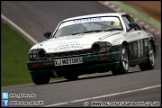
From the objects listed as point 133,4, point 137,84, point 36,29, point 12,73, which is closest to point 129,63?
point 137,84

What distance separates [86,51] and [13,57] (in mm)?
10425

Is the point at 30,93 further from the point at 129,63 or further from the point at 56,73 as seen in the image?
the point at 129,63

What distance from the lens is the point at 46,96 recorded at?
28.0 feet

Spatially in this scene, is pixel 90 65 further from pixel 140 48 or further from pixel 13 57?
pixel 13 57

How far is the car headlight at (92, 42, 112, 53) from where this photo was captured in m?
11.9

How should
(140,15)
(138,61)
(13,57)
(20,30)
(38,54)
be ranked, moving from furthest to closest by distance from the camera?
(140,15)
(20,30)
(13,57)
(138,61)
(38,54)

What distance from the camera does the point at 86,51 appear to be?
11.8 meters

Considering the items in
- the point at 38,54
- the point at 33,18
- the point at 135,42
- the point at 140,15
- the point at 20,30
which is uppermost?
the point at 140,15

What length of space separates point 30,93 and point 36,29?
Result: 1657cm

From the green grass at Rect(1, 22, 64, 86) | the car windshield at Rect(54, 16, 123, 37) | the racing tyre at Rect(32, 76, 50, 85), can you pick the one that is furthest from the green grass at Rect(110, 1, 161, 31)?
the racing tyre at Rect(32, 76, 50, 85)

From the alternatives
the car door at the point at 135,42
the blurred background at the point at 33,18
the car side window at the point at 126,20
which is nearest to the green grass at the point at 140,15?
the blurred background at the point at 33,18

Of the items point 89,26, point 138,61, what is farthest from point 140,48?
point 89,26

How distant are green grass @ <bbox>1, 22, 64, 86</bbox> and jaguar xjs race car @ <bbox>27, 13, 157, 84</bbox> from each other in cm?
555

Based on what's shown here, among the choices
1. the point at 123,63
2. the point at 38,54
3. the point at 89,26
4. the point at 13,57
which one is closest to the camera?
the point at 38,54
